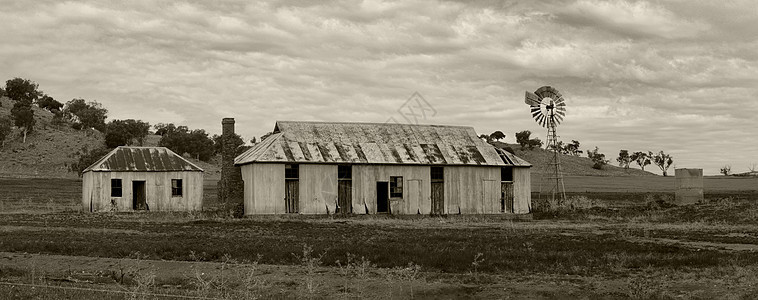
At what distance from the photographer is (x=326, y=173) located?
42.2 meters

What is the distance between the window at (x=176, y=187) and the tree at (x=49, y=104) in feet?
280

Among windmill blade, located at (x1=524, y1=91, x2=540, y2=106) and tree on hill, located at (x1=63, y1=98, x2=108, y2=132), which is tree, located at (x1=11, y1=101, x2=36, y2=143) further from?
windmill blade, located at (x1=524, y1=91, x2=540, y2=106)

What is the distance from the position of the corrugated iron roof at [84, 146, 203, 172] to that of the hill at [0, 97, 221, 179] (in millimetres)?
39216

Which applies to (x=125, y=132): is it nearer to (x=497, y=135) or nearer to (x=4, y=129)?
(x=4, y=129)

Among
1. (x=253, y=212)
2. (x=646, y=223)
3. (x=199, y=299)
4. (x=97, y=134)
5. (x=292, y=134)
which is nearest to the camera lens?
(x=199, y=299)

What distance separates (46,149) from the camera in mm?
100500

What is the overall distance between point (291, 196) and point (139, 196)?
13.2m

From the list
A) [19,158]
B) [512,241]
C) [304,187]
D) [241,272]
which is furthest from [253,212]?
[19,158]

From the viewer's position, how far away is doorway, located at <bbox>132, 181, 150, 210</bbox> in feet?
156

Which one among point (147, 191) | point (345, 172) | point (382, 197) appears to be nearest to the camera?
point (345, 172)

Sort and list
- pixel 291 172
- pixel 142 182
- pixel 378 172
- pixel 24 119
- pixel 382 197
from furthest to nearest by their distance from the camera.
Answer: pixel 24 119 → pixel 142 182 → pixel 382 197 → pixel 378 172 → pixel 291 172

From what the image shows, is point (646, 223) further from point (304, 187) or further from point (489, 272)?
point (489, 272)

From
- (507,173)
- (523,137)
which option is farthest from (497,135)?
(507,173)

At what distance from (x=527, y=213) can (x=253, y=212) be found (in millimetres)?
15293
